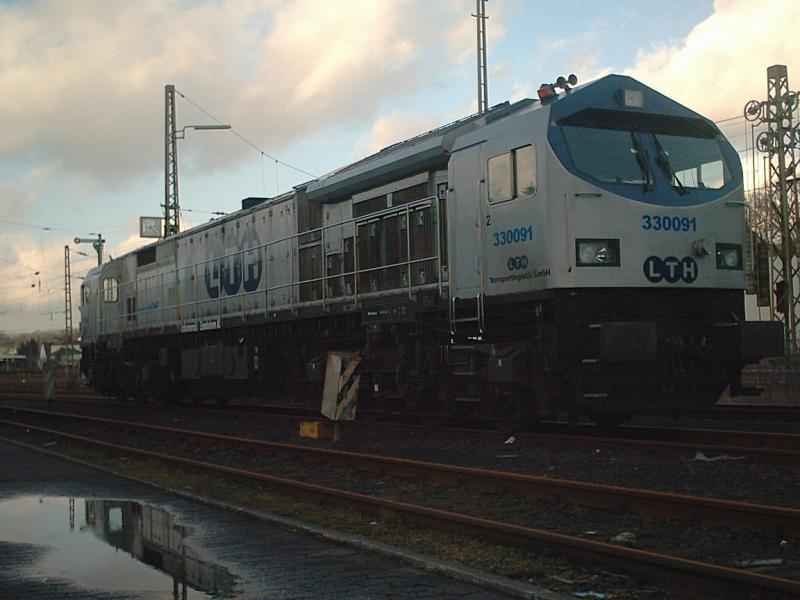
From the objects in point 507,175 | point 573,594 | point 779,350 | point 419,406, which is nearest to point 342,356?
point 419,406

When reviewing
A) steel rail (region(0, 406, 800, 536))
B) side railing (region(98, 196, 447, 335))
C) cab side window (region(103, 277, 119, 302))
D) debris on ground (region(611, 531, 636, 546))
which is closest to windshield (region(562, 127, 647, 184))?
side railing (region(98, 196, 447, 335))

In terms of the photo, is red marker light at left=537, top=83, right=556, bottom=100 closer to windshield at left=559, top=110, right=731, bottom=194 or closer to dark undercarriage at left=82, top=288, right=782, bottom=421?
windshield at left=559, top=110, right=731, bottom=194

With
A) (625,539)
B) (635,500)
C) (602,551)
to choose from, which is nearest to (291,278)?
(635,500)

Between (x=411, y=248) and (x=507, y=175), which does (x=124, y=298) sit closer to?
Result: (x=411, y=248)

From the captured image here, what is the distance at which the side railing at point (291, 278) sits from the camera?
1449cm

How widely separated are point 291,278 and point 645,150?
893cm

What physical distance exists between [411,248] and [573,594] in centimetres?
964

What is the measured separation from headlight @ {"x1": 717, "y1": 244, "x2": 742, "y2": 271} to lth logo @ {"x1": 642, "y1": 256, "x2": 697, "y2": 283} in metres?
0.46

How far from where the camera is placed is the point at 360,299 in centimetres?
1574

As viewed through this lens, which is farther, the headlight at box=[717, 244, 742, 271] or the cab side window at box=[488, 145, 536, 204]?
the headlight at box=[717, 244, 742, 271]

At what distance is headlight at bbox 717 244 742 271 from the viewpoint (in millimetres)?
11930

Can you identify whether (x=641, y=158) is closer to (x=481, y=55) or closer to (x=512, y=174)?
(x=512, y=174)

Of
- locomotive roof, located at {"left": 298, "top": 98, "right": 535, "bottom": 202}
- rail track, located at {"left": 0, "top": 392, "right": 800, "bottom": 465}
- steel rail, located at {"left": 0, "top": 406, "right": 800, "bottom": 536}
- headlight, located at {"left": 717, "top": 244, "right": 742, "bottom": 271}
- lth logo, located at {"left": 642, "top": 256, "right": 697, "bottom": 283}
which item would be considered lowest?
steel rail, located at {"left": 0, "top": 406, "right": 800, "bottom": 536}

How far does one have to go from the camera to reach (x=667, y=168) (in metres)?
11.9
